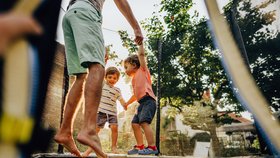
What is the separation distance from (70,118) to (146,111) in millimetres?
1492

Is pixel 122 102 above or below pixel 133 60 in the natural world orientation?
below

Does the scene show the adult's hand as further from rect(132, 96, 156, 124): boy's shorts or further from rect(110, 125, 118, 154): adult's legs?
rect(110, 125, 118, 154): adult's legs

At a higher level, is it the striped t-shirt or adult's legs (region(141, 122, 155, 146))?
the striped t-shirt

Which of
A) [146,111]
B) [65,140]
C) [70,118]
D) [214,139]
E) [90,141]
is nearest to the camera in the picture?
[90,141]

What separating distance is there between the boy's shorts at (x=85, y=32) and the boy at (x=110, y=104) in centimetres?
188

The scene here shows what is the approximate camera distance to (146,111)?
3.06m

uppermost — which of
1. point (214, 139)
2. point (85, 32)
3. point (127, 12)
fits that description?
point (127, 12)

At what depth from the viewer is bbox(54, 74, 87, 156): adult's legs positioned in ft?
5.17

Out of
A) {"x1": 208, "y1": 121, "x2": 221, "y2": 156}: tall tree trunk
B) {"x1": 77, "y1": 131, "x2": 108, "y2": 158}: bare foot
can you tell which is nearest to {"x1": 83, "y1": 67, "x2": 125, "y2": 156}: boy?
{"x1": 77, "y1": 131, "x2": 108, "y2": 158}: bare foot

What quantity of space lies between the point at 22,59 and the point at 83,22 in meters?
1.32

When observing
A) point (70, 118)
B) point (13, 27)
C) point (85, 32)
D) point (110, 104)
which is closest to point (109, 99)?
point (110, 104)

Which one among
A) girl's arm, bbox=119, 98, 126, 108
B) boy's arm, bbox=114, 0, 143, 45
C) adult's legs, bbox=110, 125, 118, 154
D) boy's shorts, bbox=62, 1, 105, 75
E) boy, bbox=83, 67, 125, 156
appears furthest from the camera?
girl's arm, bbox=119, 98, 126, 108

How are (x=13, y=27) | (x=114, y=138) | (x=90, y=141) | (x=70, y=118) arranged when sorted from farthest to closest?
(x=114, y=138) < (x=70, y=118) < (x=90, y=141) < (x=13, y=27)

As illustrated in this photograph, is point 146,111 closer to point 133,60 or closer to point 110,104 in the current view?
point 110,104
